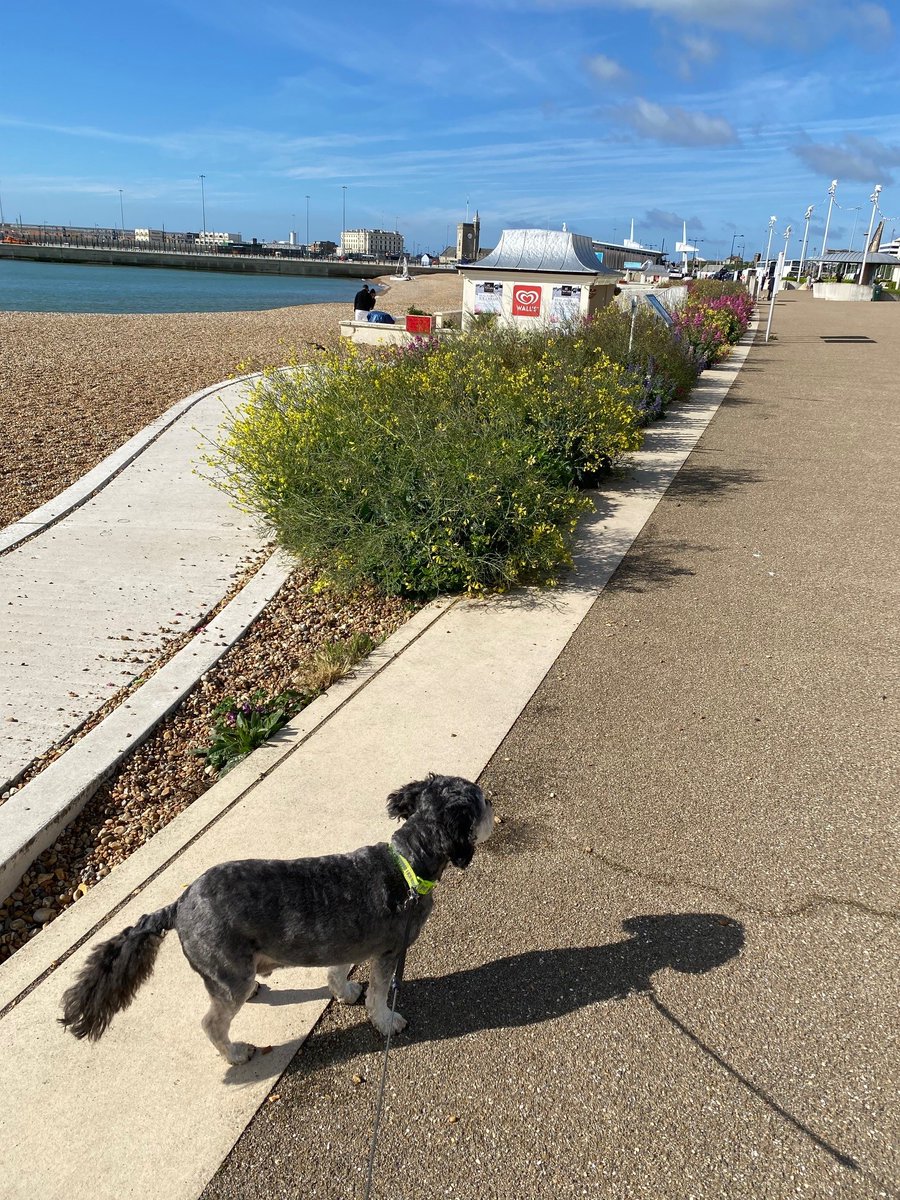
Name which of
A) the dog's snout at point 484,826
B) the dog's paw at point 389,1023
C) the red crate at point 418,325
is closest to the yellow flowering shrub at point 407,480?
the dog's snout at point 484,826

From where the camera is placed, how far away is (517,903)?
3.21m

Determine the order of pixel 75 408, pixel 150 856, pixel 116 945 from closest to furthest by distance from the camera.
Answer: pixel 116 945 → pixel 150 856 → pixel 75 408

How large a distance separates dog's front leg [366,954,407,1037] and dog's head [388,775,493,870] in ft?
1.34

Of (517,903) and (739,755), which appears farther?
(739,755)

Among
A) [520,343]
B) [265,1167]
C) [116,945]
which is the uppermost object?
[520,343]

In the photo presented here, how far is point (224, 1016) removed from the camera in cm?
244

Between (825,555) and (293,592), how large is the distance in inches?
183

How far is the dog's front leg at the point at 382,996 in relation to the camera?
265 cm

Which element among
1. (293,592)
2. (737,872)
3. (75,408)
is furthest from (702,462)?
(75,408)

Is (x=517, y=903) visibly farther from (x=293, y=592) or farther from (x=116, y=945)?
(x=293, y=592)

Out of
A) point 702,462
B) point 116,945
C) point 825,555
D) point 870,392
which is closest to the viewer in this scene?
point 116,945


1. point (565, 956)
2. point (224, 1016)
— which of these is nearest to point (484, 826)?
point (565, 956)

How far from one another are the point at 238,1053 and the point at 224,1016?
19cm

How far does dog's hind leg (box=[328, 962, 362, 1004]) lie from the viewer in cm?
279
